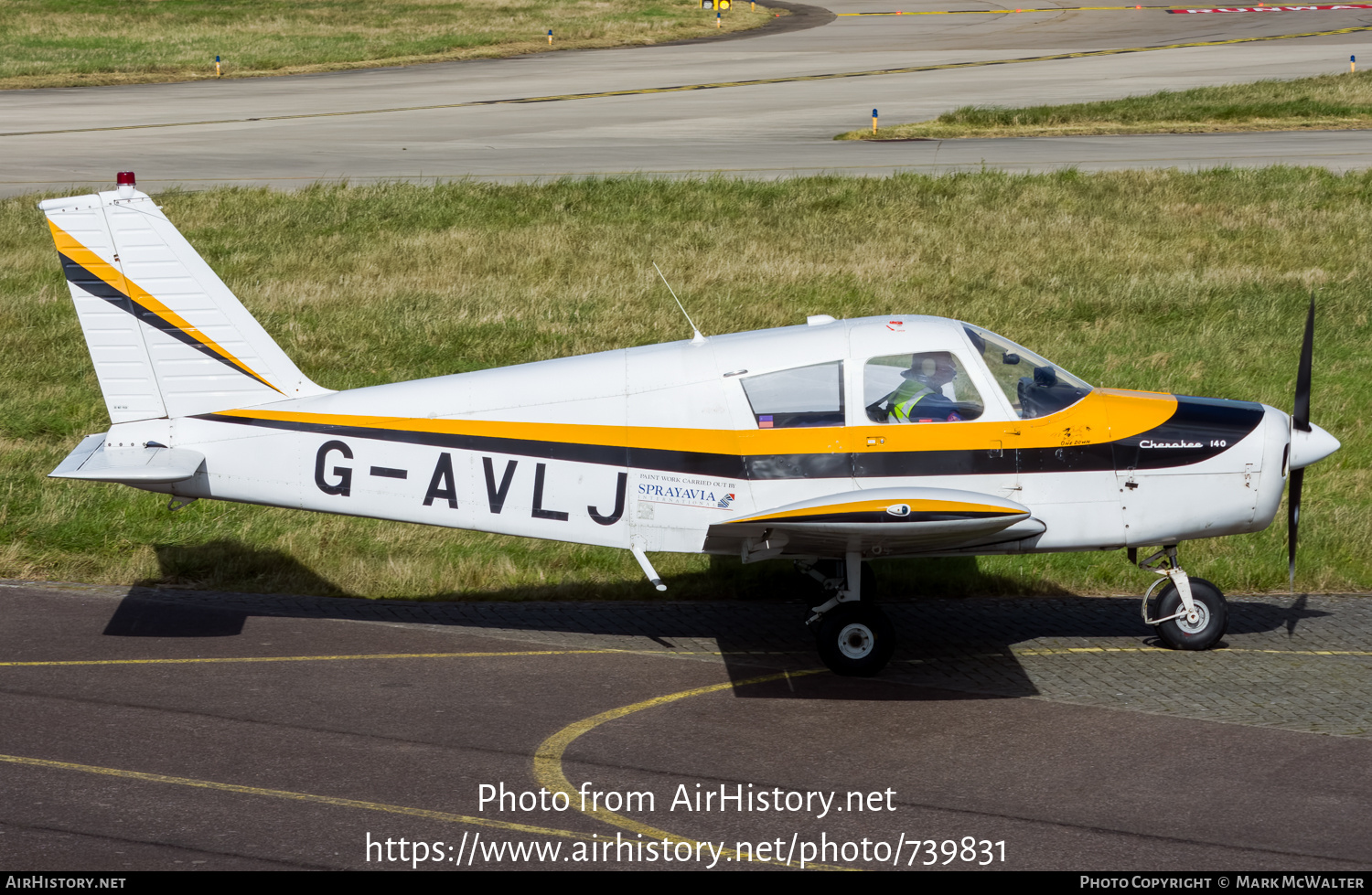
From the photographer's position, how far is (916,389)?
893cm

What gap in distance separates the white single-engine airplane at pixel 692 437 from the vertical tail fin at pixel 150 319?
0.01 m

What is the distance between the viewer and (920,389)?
29.3 ft

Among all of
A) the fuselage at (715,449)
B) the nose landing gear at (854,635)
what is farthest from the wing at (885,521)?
the nose landing gear at (854,635)

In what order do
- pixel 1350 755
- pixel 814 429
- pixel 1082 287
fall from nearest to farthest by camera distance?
pixel 1350 755 < pixel 814 429 < pixel 1082 287

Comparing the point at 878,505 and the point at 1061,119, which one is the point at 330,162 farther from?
the point at 878,505

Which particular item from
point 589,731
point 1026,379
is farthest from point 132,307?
point 1026,379

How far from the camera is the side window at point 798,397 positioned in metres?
8.89

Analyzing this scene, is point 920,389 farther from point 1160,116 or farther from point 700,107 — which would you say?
point 700,107

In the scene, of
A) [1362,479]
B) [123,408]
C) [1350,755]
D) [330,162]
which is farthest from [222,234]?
[1350,755]

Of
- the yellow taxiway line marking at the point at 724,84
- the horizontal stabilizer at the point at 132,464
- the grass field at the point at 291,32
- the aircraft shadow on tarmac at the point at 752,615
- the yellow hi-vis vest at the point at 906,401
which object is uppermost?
the grass field at the point at 291,32

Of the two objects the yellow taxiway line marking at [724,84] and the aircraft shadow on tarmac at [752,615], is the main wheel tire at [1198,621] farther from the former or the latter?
the yellow taxiway line marking at [724,84]

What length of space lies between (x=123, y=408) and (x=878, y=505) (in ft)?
18.0

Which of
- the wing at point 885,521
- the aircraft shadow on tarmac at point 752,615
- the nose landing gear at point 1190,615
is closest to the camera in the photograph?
the wing at point 885,521
